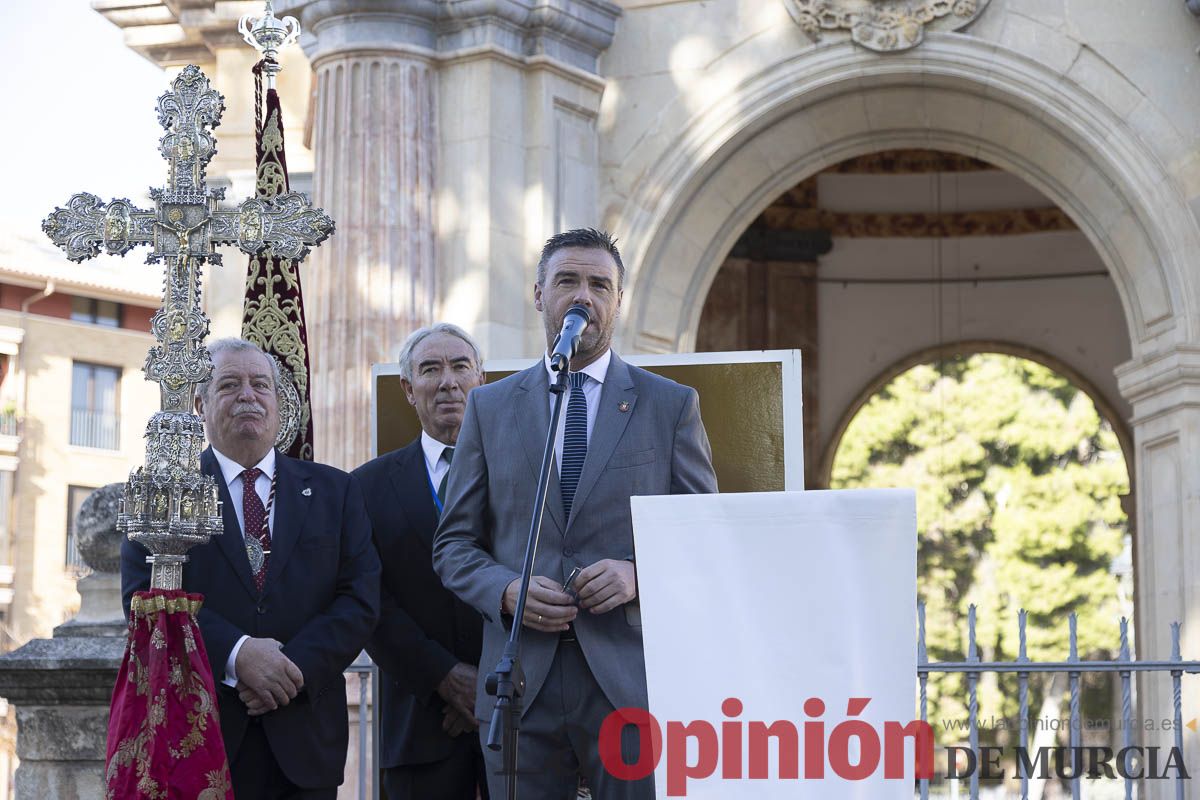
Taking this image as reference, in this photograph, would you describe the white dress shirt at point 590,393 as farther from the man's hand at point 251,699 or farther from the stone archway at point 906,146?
the stone archway at point 906,146

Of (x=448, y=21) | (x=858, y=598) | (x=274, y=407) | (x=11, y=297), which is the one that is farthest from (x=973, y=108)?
(x=11, y=297)

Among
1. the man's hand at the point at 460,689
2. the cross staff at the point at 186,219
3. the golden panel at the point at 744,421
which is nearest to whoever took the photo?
the cross staff at the point at 186,219

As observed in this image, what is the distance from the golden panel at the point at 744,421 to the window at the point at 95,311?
29647mm

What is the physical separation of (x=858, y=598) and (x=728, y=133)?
665 centimetres

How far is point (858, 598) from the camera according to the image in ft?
11.4

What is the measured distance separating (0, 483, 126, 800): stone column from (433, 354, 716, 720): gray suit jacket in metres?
1.54

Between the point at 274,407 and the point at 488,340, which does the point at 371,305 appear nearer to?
the point at 488,340

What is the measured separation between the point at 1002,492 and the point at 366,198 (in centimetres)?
1907

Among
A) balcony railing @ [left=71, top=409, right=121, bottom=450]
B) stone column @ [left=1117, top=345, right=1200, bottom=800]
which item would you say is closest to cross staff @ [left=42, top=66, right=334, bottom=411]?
stone column @ [left=1117, top=345, right=1200, bottom=800]

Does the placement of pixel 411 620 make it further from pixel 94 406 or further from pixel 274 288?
pixel 94 406

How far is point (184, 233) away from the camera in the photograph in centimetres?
468

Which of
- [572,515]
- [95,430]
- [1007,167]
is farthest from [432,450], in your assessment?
[95,430]

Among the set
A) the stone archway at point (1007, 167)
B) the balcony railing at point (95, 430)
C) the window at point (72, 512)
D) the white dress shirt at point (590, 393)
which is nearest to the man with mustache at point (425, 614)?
the white dress shirt at point (590, 393)

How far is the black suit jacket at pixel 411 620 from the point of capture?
4.99m
